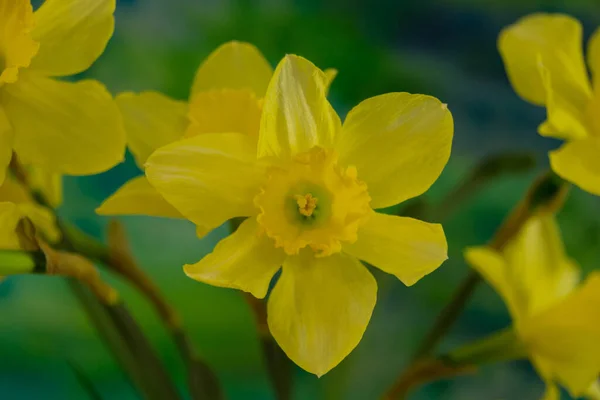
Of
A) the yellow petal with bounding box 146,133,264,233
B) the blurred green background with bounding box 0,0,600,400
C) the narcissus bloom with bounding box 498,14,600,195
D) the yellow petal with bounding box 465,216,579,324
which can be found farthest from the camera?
the blurred green background with bounding box 0,0,600,400

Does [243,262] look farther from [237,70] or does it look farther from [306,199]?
[237,70]

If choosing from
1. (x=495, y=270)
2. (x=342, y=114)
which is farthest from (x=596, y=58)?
(x=342, y=114)

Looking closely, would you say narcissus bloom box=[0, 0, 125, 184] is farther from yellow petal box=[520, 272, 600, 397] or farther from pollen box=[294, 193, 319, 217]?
yellow petal box=[520, 272, 600, 397]

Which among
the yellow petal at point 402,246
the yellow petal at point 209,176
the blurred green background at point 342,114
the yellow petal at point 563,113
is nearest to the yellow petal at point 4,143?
the yellow petal at point 209,176

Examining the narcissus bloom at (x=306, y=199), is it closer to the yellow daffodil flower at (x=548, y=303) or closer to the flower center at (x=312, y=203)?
the flower center at (x=312, y=203)

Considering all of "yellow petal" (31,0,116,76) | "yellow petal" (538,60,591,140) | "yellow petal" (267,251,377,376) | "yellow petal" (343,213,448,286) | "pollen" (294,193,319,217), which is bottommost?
"yellow petal" (267,251,377,376)

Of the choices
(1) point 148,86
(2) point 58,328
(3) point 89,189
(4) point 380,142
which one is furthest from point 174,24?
(4) point 380,142

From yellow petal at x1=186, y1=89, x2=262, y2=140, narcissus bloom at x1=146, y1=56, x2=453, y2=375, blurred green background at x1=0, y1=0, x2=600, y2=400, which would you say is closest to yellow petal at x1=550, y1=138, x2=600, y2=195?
narcissus bloom at x1=146, y1=56, x2=453, y2=375
